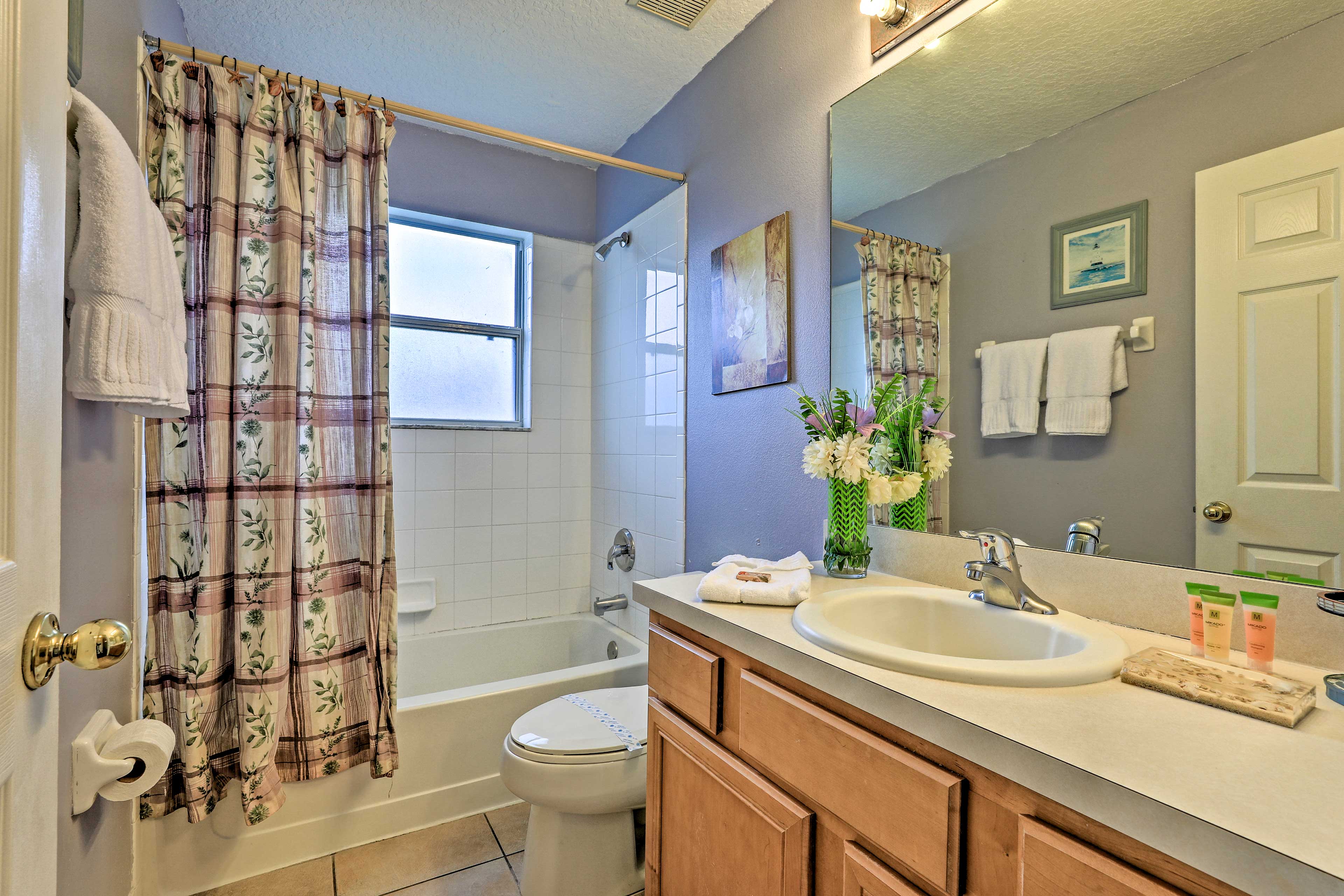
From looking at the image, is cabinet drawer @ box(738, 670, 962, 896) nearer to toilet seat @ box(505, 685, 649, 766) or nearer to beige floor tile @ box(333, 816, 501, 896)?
toilet seat @ box(505, 685, 649, 766)

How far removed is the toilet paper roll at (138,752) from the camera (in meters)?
0.91

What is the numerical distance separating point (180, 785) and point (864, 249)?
2.18m

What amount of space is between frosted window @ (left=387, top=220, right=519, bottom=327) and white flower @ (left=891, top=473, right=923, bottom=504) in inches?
81.3

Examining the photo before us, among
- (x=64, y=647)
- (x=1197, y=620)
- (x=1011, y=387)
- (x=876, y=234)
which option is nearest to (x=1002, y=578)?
(x=1197, y=620)

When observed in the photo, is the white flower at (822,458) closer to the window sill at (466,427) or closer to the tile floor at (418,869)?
the tile floor at (418,869)

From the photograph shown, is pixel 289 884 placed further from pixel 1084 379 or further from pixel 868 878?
pixel 1084 379

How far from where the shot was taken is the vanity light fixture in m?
1.42

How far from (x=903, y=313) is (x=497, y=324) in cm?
197

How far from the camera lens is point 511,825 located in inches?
77.0

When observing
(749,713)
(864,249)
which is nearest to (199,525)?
(749,713)

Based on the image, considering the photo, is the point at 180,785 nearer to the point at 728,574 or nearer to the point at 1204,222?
the point at 728,574

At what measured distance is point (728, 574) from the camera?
1.31 m

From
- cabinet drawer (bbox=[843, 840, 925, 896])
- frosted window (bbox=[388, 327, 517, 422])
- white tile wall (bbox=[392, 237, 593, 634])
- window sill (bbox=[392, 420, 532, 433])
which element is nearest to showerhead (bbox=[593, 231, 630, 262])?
white tile wall (bbox=[392, 237, 593, 634])

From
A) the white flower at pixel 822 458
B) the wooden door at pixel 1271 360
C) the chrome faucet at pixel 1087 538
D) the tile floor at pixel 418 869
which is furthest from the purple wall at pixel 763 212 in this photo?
the tile floor at pixel 418 869
